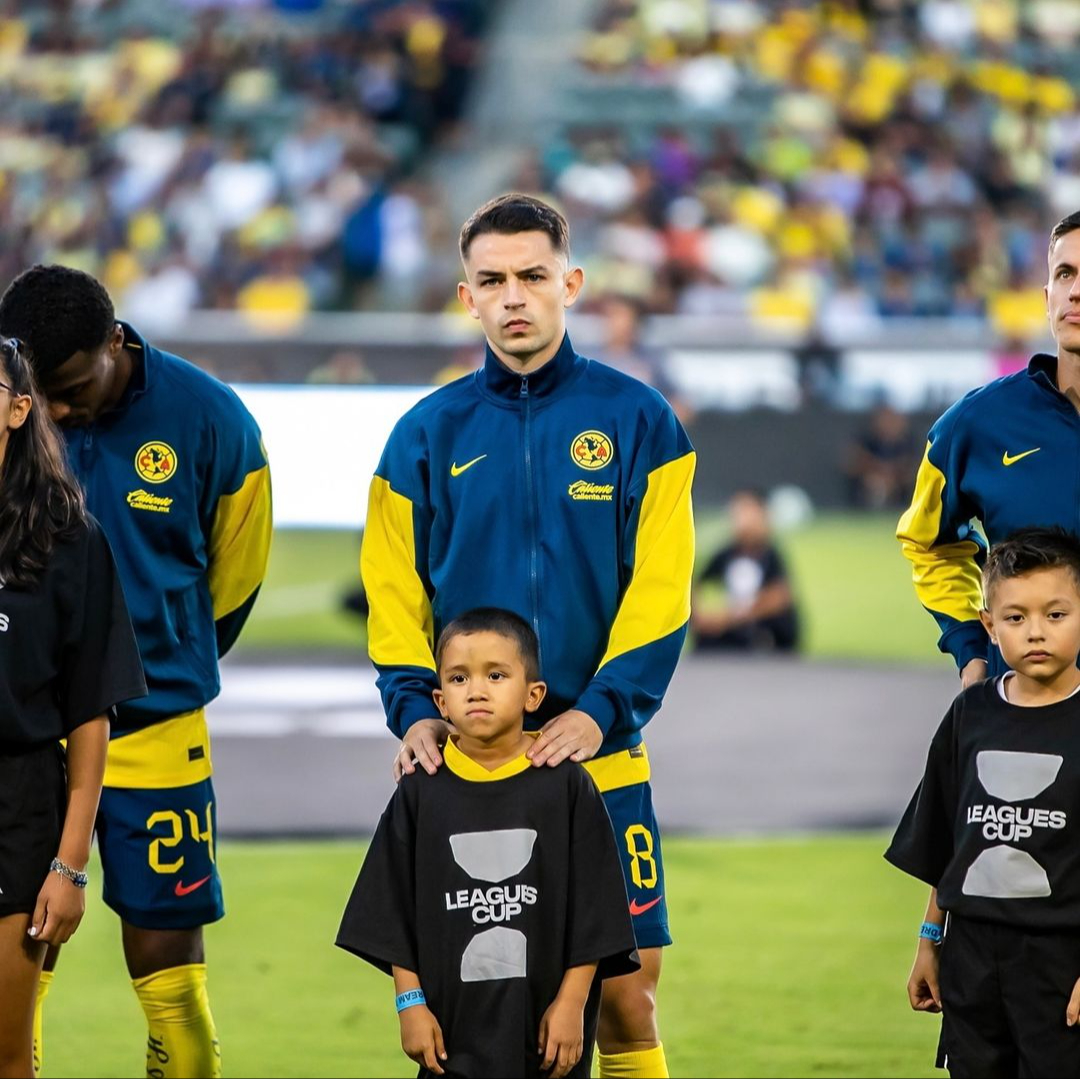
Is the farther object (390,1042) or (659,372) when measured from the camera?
(659,372)

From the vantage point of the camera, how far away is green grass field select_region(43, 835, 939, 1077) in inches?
214

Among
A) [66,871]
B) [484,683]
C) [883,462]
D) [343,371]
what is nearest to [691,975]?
[484,683]

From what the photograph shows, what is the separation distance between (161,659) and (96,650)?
63 centimetres

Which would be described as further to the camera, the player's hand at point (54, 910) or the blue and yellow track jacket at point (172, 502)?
the blue and yellow track jacket at point (172, 502)

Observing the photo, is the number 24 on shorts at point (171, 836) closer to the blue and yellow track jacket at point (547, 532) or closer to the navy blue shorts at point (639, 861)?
the blue and yellow track jacket at point (547, 532)

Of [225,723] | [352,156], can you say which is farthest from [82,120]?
[225,723]

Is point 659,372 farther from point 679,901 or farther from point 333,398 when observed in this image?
point 679,901

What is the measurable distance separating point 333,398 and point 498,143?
924 centimetres

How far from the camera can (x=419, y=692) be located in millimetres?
4023

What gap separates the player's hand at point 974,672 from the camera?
4047 millimetres

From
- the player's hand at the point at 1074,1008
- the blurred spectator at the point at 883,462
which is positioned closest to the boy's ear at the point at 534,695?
the player's hand at the point at 1074,1008

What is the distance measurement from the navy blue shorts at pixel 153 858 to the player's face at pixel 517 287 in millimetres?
1349

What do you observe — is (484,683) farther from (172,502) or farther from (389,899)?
(172,502)

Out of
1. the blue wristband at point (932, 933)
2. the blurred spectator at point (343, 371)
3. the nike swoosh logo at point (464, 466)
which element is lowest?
the blue wristband at point (932, 933)
